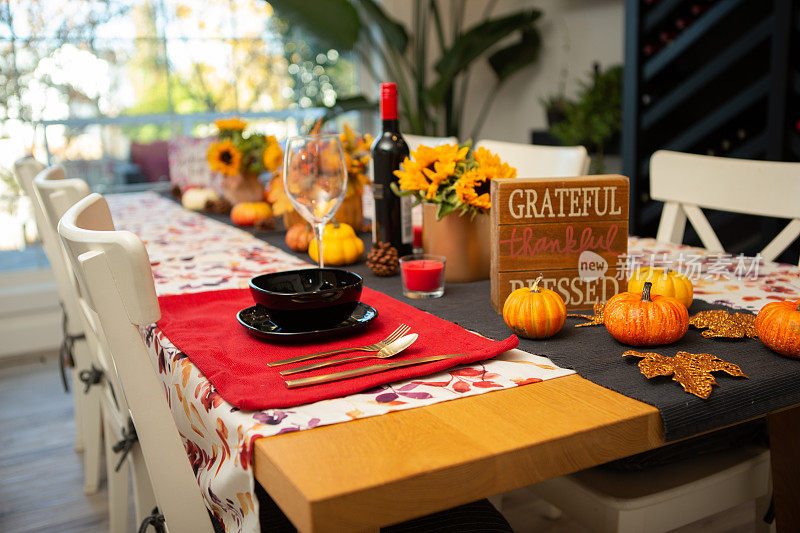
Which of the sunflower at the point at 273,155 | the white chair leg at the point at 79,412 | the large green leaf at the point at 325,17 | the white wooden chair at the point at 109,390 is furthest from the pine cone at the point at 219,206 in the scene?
the large green leaf at the point at 325,17

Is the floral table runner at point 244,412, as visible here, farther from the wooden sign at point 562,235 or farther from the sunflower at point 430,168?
the sunflower at point 430,168

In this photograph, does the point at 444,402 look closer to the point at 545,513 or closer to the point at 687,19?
the point at 545,513

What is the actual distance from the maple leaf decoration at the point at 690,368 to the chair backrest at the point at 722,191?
2.56ft

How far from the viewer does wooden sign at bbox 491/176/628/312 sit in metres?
1.00

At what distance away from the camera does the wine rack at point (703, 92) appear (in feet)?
9.18

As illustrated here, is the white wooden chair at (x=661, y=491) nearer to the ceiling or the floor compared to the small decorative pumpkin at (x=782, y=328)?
nearer to the floor

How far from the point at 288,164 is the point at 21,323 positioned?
2899 millimetres

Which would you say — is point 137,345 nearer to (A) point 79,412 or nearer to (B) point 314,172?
(B) point 314,172

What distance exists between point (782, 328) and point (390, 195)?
0.78m

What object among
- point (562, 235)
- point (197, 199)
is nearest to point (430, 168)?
point (562, 235)

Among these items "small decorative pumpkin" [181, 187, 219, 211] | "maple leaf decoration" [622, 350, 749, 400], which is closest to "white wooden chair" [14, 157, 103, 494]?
"small decorative pumpkin" [181, 187, 219, 211]

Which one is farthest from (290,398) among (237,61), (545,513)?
(237,61)

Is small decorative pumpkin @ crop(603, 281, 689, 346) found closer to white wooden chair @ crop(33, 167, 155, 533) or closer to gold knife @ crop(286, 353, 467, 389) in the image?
gold knife @ crop(286, 353, 467, 389)

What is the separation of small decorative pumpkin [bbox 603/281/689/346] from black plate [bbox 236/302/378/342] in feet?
1.05
